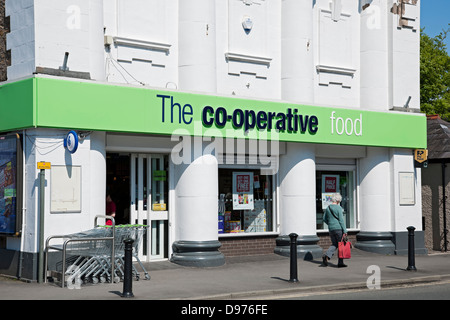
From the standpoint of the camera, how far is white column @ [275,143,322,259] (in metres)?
17.4

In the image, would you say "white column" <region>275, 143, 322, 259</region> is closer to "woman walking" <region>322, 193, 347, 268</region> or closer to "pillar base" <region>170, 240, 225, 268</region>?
"woman walking" <region>322, 193, 347, 268</region>

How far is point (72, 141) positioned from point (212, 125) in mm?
3692

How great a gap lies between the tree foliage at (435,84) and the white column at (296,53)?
19204 millimetres

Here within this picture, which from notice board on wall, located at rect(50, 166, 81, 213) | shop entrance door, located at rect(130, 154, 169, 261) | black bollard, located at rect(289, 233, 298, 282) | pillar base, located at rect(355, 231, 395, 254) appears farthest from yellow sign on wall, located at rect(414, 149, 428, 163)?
notice board on wall, located at rect(50, 166, 81, 213)

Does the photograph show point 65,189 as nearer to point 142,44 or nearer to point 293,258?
point 142,44

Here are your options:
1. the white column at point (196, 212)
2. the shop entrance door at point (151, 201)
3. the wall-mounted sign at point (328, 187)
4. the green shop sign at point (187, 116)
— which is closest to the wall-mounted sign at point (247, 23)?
the green shop sign at point (187, 116)

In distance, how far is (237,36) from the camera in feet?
55.9

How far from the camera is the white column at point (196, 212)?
50.9ft

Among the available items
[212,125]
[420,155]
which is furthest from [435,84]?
[212,125]

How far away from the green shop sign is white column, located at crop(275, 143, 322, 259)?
1.93 feet

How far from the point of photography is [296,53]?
17453 mm

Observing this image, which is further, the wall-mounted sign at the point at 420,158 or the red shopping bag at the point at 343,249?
the wall-mounted sign at the point at 420,158

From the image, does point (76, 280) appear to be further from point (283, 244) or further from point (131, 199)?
point (283, 244)

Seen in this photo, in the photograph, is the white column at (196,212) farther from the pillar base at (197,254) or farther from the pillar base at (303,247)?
the pillar base at (303,247)
